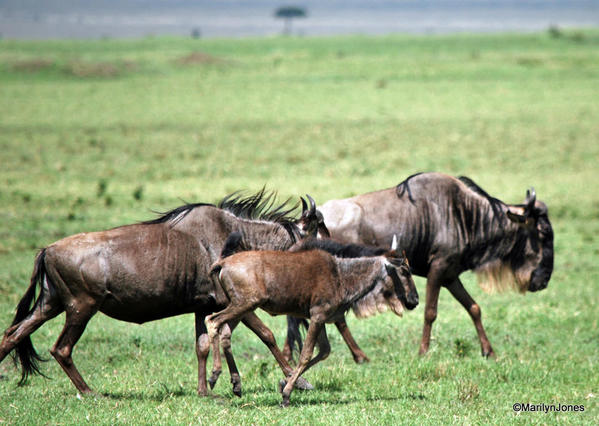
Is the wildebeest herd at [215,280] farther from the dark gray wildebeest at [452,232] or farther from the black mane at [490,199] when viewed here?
the black mane at [490,199]

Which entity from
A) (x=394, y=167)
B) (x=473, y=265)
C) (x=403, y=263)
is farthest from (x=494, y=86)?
(x=403, y=263)

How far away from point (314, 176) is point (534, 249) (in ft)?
46.9

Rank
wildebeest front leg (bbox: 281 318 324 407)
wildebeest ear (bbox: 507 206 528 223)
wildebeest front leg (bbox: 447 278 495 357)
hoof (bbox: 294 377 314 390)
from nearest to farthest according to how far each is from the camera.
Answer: wildebeest front leg (bbox: 281 318 324 407) → hoof (bbox: 294 377 314 390) → wildebeest front leg (bbox: 447 278 495 357) → wildebeest ear (bbox: 507 206 528 223)

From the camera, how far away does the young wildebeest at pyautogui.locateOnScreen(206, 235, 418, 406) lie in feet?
25.4

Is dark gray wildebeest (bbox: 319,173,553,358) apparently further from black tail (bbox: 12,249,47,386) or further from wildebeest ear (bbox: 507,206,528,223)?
black tail (bbox: 12,249,47,386)

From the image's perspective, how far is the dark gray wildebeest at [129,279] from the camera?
790 centimetres

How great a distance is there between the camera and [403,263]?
320 inches

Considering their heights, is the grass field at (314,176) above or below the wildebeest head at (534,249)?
below

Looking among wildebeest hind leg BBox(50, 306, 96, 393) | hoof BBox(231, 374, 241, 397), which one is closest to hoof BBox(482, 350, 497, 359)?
hoof BBox(231, 374, 241, 397)

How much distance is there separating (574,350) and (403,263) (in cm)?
341

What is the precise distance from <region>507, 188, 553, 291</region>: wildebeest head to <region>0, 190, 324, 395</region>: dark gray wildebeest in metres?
3.95

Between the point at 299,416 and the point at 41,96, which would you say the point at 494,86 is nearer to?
the point at 41,96

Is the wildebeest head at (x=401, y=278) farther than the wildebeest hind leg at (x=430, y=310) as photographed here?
No

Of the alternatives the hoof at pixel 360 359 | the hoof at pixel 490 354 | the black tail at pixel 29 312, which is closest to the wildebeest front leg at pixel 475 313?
the hoof at pixel 490 354
